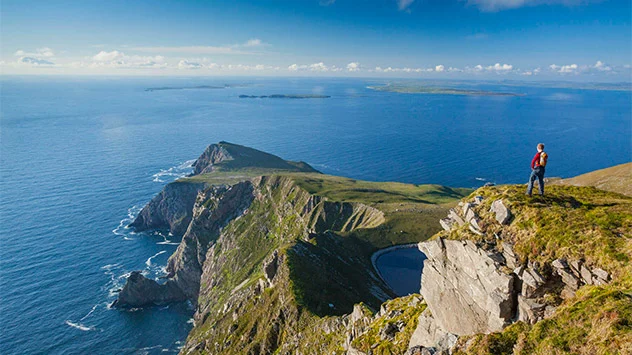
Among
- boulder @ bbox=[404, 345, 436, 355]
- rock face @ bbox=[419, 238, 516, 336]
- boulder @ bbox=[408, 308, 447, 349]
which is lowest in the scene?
boulder @ bbox=[408, 308, 447, 349]

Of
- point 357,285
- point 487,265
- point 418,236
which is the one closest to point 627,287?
point 487,265

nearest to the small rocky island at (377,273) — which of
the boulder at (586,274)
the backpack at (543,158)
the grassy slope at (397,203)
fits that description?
the boulder at (586,274)

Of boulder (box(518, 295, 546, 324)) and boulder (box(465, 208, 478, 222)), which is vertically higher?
boulder (box(465, 208, 478, 222))

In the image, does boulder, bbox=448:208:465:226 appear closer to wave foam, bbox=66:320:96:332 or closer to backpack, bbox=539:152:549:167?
backpack, bbox=539:152:549:167

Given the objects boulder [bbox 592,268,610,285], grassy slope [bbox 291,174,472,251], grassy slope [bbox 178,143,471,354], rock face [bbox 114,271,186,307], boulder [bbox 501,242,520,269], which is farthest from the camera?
rock face [bbox 114,271,186,307]

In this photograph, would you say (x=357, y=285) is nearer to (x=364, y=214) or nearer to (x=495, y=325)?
(x=364, y=214)

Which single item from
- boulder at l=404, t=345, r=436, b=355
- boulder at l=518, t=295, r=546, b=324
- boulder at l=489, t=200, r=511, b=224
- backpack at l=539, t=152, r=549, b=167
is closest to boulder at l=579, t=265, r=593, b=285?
boulder at l=518, t=295, r=546, b=324

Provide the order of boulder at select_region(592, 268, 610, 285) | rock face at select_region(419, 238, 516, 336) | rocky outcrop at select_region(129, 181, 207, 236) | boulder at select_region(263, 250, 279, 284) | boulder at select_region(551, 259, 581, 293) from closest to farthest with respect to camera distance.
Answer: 1. boulder at select_region(592, 268, 610, 285)
2. boulder at select_region(551, 259, 581, 293)
3. rock face at select_region(419, 238, 516, 336)
4. boulder at select_region(263, 250, 279, 284)
5. rocky outcrop at select_region(129, 181, 207, 236)

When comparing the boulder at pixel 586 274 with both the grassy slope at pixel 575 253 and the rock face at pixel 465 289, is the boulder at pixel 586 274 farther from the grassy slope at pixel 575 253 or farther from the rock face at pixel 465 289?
the rock face at pixel 465 289

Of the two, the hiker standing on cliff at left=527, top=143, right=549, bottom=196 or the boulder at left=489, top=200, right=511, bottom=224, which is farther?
the hiker standing on cliff at left=527, top=143, right=549, bottom=196
